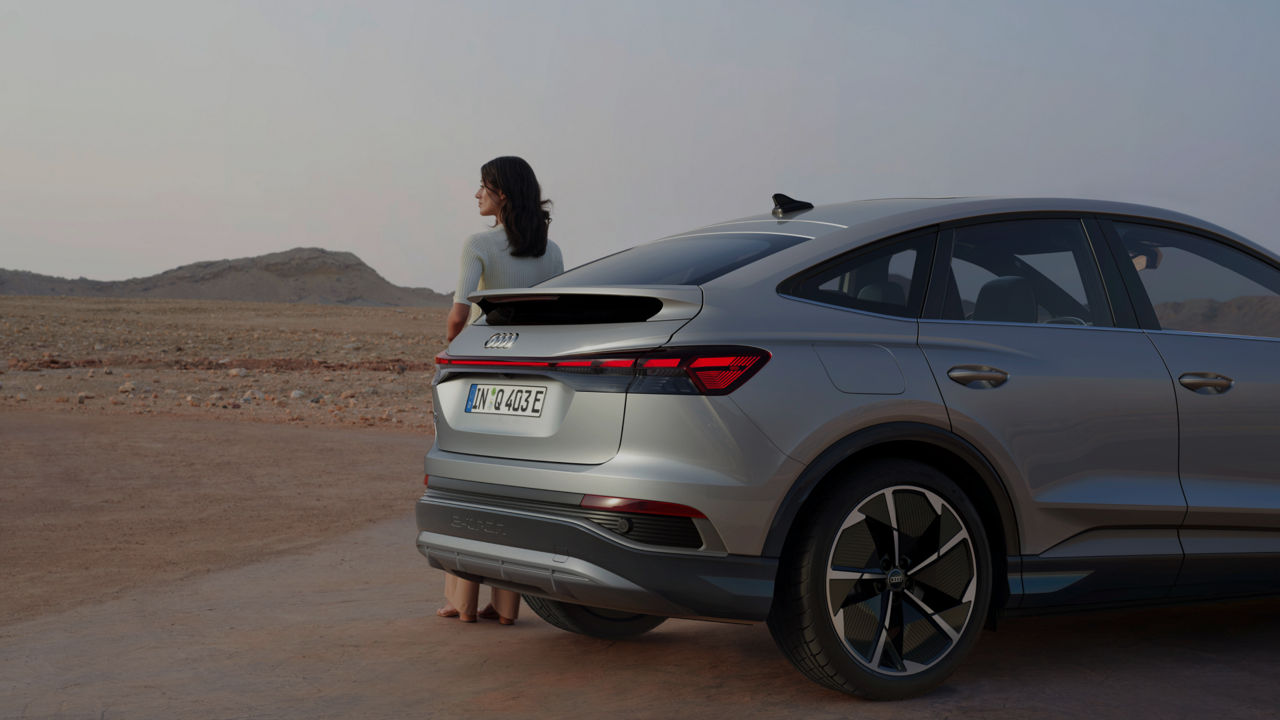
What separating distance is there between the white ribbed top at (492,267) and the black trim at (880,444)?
2.09 meters


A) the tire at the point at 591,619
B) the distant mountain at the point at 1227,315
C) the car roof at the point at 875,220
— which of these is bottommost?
the tire at the point at 591,619

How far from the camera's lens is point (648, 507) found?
399cm

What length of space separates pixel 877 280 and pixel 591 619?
1849 millimetres

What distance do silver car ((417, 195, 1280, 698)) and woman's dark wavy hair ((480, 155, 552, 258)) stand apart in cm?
92

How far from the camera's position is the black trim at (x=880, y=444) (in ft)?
13.4

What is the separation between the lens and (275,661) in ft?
16.9

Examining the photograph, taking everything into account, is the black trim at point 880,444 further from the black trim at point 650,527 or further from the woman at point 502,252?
the woman at point 502,252

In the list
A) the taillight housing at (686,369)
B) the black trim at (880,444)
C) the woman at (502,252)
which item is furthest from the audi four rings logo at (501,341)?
the woman at (502,252)

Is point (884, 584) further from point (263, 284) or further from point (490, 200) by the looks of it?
point (263, 284)

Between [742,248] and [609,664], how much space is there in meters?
1.67

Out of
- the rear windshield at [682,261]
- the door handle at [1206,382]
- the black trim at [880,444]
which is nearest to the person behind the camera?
the black trim at [880,444]

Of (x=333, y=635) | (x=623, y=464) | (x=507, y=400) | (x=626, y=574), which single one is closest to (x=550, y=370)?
(x=507, y=400)

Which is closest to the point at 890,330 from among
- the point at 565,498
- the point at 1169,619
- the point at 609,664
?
the point at 565,498

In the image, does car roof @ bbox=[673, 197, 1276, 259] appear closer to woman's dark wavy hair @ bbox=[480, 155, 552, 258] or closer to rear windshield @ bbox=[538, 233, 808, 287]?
rear windshield @ bbox=[538, 233, 808, 287]
